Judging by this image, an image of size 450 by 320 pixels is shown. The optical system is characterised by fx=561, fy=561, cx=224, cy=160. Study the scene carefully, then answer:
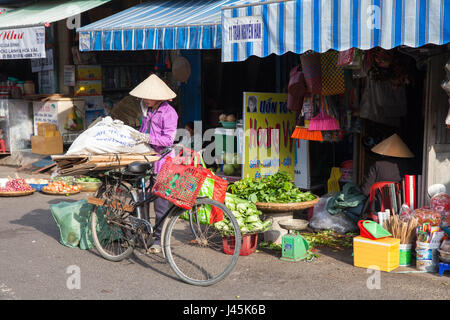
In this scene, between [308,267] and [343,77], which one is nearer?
[308,267]

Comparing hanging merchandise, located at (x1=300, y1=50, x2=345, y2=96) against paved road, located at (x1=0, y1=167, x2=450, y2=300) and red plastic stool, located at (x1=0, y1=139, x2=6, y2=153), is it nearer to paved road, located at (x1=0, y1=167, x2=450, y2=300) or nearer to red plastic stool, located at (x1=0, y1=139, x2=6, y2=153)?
paved road, located at (x1=0, y1=167, x2=450, y2=300)

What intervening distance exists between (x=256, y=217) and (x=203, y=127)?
5.45m

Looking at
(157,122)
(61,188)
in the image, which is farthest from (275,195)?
(61,188)

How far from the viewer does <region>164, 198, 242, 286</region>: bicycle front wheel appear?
5.14 meters

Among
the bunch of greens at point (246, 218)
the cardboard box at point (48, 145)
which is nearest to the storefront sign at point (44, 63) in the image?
the cardboard box at point (48, 145)

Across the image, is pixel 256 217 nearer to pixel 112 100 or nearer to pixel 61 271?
pixel 61 271

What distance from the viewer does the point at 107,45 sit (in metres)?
9.27

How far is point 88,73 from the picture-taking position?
12.3 metres

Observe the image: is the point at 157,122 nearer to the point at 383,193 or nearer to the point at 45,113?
the point at 383,193

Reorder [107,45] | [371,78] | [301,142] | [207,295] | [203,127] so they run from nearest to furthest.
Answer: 1. [207,295]
2. [371,78]
3. [301,142]
4. [107,45]
5. [203,127]

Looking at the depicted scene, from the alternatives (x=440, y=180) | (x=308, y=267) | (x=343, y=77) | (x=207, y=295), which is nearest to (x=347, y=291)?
(x=308, y=267)

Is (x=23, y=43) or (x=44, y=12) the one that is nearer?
(x=23, y=43)

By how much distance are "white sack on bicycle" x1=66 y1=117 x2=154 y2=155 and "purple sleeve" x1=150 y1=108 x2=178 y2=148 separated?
0.21 m

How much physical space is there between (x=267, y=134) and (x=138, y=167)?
2.89 metres
